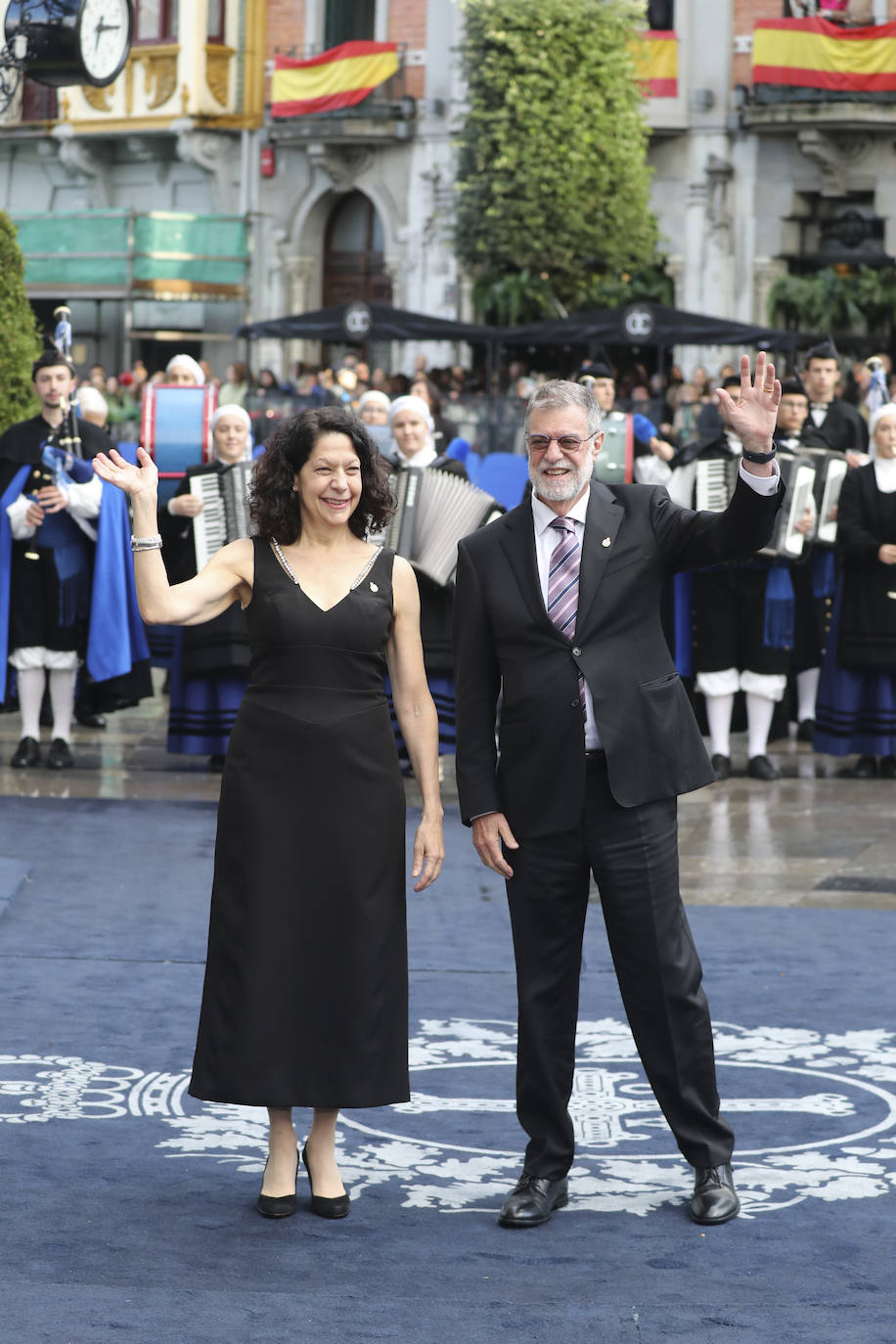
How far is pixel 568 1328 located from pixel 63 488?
23.1 ft

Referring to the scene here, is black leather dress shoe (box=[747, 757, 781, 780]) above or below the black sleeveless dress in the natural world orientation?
below

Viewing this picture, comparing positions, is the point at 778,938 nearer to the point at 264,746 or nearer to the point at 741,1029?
the point at 741,1029

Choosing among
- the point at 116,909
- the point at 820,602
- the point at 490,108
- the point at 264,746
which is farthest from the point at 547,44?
the point at 264,746

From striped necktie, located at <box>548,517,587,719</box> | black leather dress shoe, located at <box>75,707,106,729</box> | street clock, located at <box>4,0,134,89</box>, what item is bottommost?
black leather dress shoe, located at <box>75,707,106,729</box>

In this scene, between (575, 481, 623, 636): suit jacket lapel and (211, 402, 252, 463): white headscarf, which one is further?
(211, 402, 252, 463): white headscarf

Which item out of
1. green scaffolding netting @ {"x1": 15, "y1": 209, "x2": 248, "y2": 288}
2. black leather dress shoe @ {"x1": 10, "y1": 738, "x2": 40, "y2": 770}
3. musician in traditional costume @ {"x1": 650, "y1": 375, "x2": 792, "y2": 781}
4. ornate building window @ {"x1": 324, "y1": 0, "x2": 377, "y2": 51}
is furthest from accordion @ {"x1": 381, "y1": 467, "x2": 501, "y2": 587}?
ornate building window @ {"x1": 324, "y1": 0, "x2": 377, "y2": 51}

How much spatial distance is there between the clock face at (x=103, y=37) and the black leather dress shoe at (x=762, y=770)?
181 inches

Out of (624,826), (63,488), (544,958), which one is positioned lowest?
(544,958)

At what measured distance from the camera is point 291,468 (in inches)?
194

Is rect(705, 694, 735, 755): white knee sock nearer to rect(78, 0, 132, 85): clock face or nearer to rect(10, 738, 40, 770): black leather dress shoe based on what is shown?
rect(10, 738, 40, 770): black leather dress shoe

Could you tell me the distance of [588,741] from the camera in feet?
15.7

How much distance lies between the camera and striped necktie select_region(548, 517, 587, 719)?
15.7 feet

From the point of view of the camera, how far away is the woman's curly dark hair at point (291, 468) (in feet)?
16.1

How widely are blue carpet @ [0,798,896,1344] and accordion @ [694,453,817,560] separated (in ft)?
11.0
